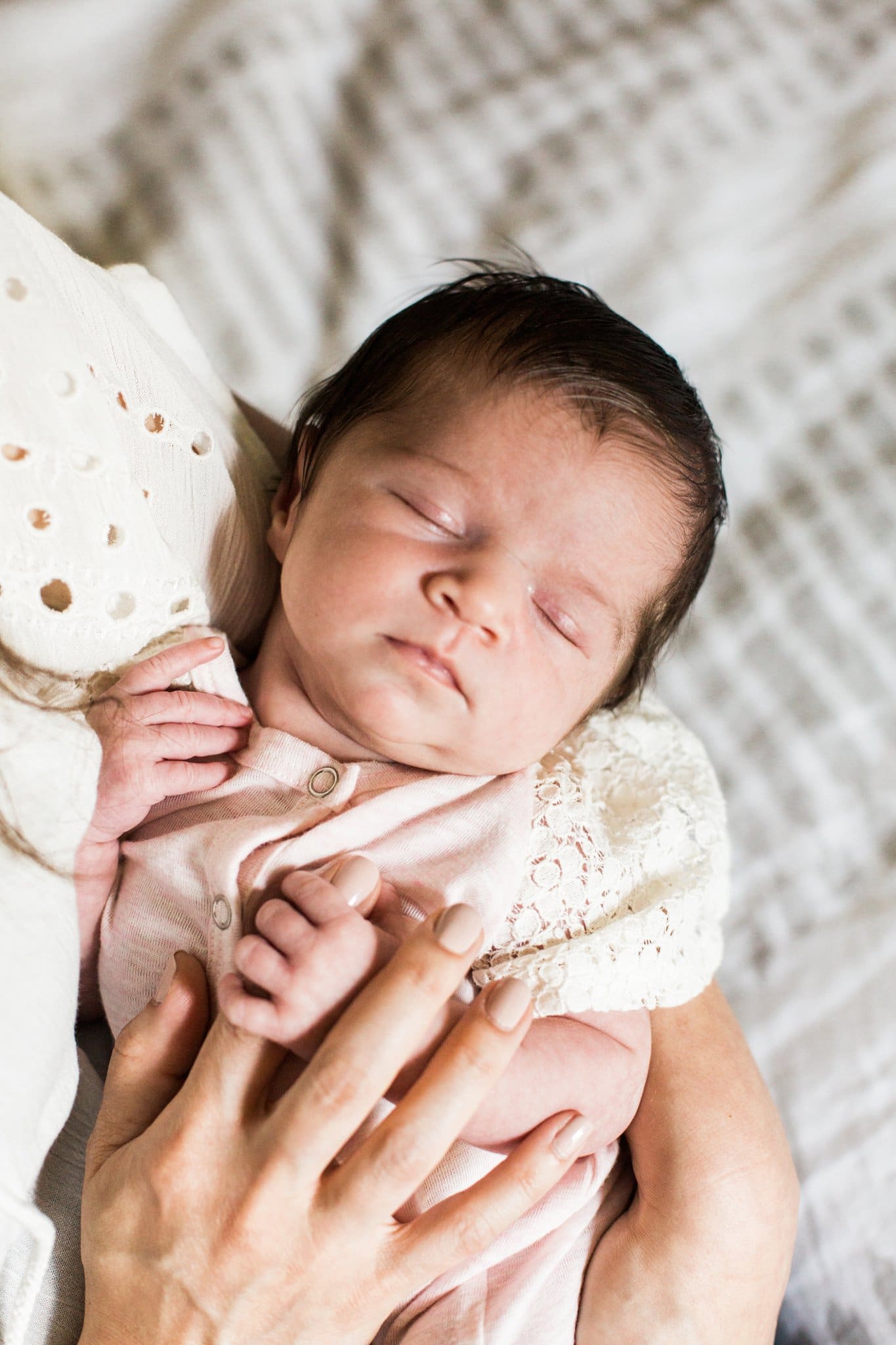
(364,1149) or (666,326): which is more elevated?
(666,326)

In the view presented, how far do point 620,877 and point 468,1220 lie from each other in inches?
12.8

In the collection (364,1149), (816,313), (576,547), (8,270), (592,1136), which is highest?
(8,270)

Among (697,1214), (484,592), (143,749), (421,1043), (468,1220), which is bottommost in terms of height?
(697,1214)

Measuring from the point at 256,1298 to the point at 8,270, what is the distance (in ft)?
2.64

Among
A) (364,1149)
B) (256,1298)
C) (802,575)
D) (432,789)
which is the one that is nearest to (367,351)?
(432,789)

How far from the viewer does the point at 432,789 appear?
0.96 meters

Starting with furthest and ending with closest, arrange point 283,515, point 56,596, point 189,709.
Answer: point 283,515 < point 189,709 < point 56,596

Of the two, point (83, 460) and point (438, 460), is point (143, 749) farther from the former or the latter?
point (438, 460)

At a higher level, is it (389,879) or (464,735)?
(464,735)

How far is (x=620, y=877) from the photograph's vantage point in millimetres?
958

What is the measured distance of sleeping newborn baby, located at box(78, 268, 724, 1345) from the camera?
871 mm

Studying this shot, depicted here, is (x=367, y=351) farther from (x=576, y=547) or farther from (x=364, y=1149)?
(x=364, y=1149)

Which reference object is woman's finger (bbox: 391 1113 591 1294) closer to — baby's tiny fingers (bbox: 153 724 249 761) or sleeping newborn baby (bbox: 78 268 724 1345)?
sleeping newborn baby (bbox: 78 268 724 1345)

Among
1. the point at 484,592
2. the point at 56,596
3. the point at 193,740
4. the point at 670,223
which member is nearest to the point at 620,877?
the point at 484,592
